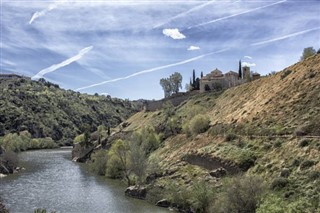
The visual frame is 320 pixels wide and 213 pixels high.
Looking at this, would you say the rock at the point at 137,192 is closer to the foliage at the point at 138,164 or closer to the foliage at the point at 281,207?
the foliage at the point at 138,164

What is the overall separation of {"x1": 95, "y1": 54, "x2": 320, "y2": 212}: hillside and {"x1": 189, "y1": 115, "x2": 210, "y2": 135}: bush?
0.21 metres

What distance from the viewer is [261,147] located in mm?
59375

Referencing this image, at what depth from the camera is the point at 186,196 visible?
183ft

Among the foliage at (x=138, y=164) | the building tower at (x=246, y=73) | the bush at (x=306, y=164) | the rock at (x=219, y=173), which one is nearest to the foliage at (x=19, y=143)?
the building tower at (x=246, y=73)

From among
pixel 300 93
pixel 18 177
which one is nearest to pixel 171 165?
pixel 300 93

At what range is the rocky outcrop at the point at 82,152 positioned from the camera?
5182 inches

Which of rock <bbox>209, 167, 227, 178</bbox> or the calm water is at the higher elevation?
rock <bbox>209, 167, 227, 178</bbox>

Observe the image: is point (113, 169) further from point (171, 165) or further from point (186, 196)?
point (186, 196)

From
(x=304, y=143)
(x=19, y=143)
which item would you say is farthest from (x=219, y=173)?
(x=19, y=143)

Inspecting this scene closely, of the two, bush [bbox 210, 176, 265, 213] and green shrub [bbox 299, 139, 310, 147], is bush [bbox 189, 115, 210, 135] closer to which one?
green shrub [bbox 299, 139, 310, 147]

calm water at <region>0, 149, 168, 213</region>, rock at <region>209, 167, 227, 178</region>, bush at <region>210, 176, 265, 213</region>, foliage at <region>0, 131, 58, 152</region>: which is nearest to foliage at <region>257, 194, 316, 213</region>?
bush at <region>210, 176, 265, 213</region>

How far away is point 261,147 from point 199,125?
2806 centimetres

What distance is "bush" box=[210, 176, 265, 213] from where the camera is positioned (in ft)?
145

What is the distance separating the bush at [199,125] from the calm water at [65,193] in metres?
19.0
